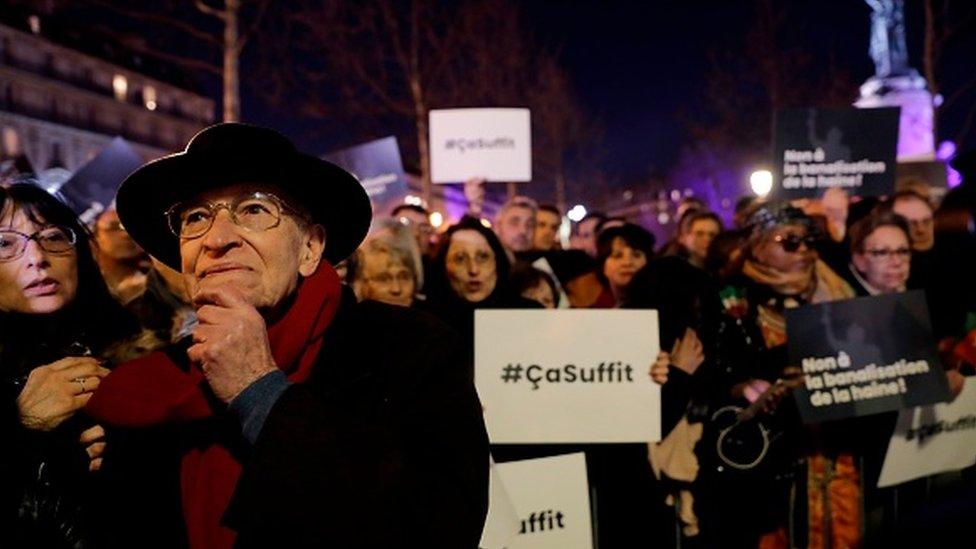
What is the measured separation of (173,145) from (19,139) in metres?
26.3

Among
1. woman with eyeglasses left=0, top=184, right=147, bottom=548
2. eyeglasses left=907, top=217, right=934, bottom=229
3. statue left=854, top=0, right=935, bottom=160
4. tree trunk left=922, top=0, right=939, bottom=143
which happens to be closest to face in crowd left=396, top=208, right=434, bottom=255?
eyeglasses left=907, top=217, right=934, bottom=229

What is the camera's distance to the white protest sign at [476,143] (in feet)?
30.0

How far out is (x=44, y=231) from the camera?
9.04ft

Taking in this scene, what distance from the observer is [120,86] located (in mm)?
82750

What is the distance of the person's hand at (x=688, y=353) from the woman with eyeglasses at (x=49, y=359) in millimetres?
2582

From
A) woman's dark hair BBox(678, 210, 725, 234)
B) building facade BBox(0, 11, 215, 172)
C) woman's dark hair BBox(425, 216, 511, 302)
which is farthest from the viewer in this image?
building facade BBox(0, 11, 215, 172)

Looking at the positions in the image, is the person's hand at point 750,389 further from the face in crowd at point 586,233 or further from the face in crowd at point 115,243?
the face in crowd at point 586,233

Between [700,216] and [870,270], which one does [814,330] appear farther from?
[700,216]

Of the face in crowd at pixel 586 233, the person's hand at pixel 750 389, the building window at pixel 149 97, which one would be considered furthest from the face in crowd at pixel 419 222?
the building window at pixel 149 97

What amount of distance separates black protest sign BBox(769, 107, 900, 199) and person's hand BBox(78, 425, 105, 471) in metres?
5.95

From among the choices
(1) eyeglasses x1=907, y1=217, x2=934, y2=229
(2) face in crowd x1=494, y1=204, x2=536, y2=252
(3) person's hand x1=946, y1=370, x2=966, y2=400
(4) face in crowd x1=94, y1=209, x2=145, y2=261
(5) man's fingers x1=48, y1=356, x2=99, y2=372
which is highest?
(2) face in crowd x1=494, y1=204, x2=536, y2=252

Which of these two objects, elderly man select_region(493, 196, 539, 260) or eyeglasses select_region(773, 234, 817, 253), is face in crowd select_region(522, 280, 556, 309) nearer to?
eyeglasses select_region(773, 234, 817, 253)

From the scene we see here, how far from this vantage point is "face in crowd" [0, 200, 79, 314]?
2.66 metres

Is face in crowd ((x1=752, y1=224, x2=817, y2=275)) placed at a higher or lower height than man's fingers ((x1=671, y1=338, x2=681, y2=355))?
higher
